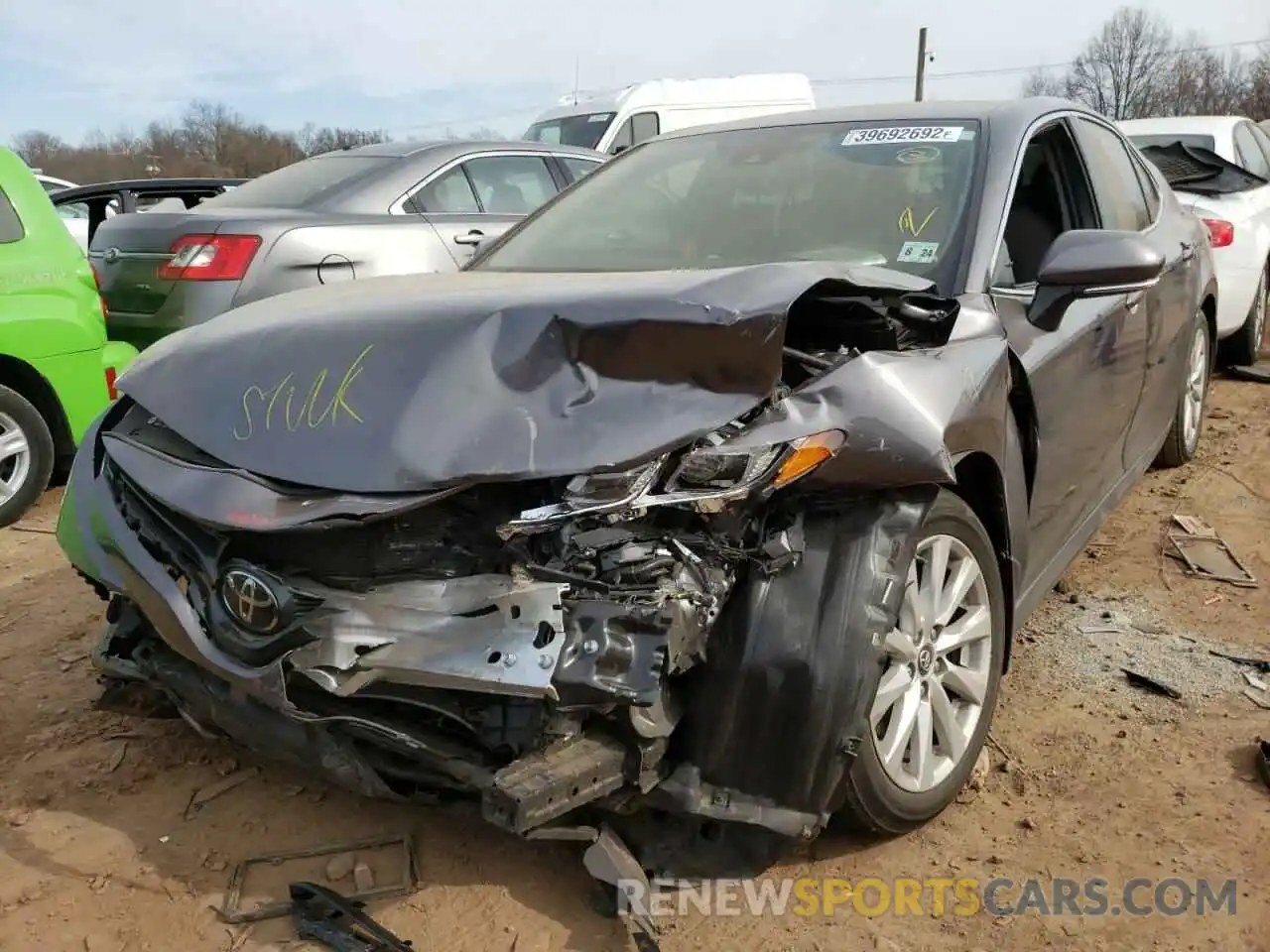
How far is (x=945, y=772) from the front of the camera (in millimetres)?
2475

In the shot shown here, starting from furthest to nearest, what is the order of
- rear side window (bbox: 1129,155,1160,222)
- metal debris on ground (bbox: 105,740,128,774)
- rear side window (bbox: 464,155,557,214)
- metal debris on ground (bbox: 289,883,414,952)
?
rear side window (bbox: 464,155,557,214) < rear side window (bbox: 1129,155,1160,222) < metal debris on ground (bbox: 105,740,128,774) < metal debris on ground (bbox: 289,883,414,952)

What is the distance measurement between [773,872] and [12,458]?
435 centimetres

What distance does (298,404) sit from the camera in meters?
2.18

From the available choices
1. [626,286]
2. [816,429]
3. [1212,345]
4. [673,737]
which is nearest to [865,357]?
[816,429]

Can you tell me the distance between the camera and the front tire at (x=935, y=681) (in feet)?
7.42

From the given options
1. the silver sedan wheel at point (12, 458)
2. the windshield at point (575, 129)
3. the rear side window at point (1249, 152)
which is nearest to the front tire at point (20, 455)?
the silver sedan wheel at point (12, 458)

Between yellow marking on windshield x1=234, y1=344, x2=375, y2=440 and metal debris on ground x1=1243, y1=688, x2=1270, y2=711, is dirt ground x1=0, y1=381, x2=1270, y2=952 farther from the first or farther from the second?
yellow marking on windshield x1=234, y1=344, x2=375, y2=440

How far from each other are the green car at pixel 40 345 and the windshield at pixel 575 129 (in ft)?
21.7

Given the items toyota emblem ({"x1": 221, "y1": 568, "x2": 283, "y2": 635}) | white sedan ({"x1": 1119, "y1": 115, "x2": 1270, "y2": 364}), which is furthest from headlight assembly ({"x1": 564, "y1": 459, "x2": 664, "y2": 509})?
white sedan ({"x1": 1119, "y1": 115, "x2": 1270, "y2": 364})

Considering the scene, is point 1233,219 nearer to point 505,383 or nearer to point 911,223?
A: point 911,223

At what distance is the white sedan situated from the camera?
6.45m

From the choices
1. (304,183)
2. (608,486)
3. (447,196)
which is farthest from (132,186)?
(608,486)

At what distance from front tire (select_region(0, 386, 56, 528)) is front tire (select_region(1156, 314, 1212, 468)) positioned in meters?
5.22

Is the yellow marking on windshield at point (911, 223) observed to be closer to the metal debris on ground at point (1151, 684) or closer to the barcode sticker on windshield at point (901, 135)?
the barcode sticker on windshield at point (901, 135)
